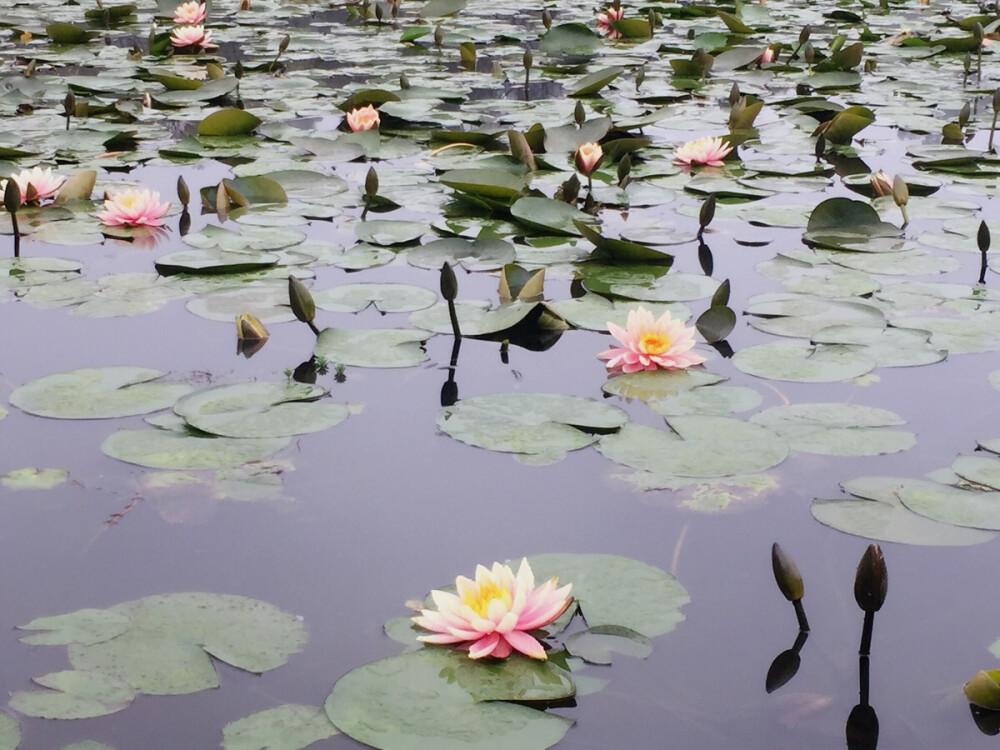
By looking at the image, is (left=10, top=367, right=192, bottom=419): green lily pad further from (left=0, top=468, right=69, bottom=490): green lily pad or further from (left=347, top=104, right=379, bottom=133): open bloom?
(left=347, top=104, right=379, bottom=133): open bloom

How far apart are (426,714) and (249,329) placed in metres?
1.33

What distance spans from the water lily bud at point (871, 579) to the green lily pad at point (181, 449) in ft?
3.35

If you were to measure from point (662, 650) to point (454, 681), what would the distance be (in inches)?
10.5

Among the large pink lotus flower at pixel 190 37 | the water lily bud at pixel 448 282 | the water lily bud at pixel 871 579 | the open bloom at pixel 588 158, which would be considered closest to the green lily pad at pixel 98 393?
the water lily bud at pixel 448 282

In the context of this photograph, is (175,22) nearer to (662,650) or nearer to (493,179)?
(493,179)

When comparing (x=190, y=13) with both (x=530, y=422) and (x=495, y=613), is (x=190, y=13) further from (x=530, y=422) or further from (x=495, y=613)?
(x=495, y=613)

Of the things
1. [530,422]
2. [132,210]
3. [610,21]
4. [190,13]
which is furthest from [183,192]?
[610,21]

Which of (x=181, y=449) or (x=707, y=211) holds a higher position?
(x=707, y=211)

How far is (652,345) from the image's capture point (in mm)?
2318

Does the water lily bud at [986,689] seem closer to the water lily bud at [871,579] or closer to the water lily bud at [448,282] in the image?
the water lily bud at [871,579]

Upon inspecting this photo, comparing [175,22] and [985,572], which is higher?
[175,22]

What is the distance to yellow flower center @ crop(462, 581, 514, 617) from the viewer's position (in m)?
1.45

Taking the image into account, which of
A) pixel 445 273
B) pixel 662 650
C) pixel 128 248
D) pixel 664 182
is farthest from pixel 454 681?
pixel 664 182

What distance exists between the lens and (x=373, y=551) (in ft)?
5.57
